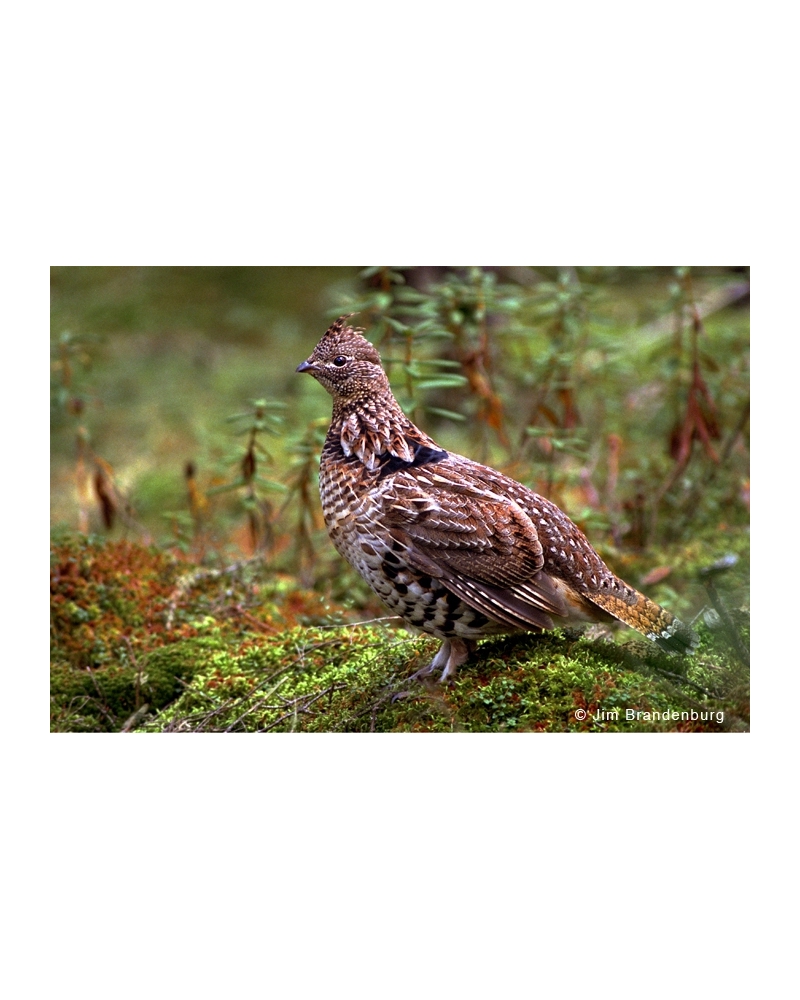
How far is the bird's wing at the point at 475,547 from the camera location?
5.39m

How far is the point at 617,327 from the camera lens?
32.8 feet

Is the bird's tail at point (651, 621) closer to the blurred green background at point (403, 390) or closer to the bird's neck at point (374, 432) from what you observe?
the bird's neck at point (374, 432)

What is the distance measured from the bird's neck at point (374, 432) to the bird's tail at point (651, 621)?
128 centimetres

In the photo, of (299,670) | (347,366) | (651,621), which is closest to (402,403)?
(347,366)

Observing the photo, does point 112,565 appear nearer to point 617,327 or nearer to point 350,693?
point 350,693

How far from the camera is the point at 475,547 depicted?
542cm

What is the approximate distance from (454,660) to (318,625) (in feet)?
4.89

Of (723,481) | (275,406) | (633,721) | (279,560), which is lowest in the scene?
(633,721)

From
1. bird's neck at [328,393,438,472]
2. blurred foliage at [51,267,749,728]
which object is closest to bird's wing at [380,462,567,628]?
bird's neck at [328,393,438,472]

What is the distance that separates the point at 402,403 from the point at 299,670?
6.55ft

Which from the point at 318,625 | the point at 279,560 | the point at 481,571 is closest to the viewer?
the point at 481,571

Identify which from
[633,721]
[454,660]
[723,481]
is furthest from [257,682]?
[723,481]

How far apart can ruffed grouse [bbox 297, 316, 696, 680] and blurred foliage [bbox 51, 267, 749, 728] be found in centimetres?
70

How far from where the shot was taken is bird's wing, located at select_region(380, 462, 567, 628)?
17.7ft
